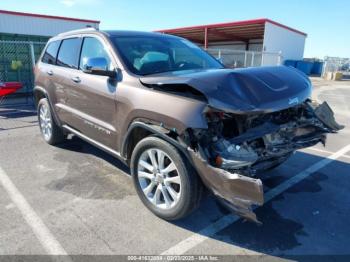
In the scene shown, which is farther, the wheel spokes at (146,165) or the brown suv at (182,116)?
the wheel spokes at (146,165)

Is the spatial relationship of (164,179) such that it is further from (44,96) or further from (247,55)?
(247,55)

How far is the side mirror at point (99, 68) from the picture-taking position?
3.39m

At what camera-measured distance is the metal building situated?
2559 cm

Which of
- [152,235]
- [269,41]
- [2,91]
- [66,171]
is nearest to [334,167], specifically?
[152,235]

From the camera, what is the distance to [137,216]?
3.17 m

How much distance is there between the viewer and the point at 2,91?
8789mm

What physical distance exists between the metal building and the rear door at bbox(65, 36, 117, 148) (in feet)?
64.0

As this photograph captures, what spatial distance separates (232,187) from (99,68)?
6.89 feet

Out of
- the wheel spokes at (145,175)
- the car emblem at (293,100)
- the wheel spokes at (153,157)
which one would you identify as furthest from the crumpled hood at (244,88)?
the wheel spokes at (145,175)

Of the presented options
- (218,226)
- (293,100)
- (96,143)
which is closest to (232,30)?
(96,143)

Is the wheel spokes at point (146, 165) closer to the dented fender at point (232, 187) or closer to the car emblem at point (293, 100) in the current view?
the dented fender at point (232, 187)

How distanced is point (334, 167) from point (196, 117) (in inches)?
125

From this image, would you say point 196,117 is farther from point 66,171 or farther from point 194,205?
point 66,171

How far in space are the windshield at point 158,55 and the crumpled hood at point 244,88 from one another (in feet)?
1.57
